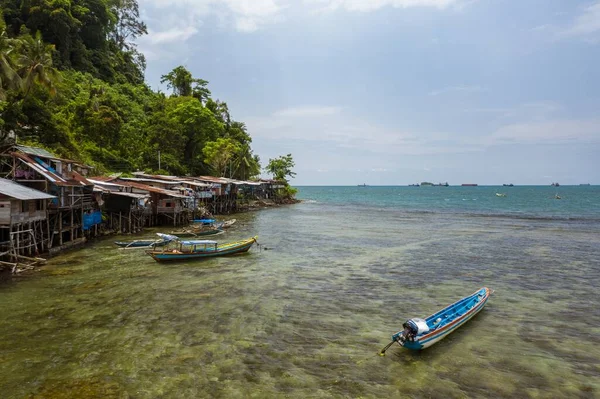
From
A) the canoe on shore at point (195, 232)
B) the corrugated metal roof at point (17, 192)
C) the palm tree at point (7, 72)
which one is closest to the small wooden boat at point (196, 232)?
the canoe on shore at point (195, 232)

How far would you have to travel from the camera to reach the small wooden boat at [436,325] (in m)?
12.6

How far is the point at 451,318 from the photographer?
48.6 feet

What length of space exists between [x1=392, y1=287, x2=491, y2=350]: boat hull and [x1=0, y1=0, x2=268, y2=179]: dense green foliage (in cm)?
3357

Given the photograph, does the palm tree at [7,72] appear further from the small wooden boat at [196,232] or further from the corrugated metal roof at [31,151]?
the small wooden boat at [196,232]

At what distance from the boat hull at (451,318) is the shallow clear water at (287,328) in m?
0.37

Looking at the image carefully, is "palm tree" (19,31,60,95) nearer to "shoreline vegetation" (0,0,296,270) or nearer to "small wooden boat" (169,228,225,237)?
"shoreline vegetation" (0,0,296,270)

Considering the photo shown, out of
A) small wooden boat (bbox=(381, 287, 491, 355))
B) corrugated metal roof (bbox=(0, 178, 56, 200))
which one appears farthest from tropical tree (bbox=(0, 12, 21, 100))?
small wooden boat (bbox=(381, 287, 491, 355))

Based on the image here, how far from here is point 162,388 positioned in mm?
10242

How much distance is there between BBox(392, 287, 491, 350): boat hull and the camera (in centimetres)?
1269

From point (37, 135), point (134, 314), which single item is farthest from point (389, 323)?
point (37, 135)

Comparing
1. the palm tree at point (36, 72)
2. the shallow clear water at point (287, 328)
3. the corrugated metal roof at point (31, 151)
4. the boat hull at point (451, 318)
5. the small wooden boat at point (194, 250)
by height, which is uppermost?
the palm tree at point (36, 72)

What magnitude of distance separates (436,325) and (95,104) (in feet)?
196

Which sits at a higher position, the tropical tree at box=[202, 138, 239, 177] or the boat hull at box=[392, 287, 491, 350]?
the tropical tree at box=[202, 138, 239, 177]

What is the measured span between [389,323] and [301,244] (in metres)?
20.9
